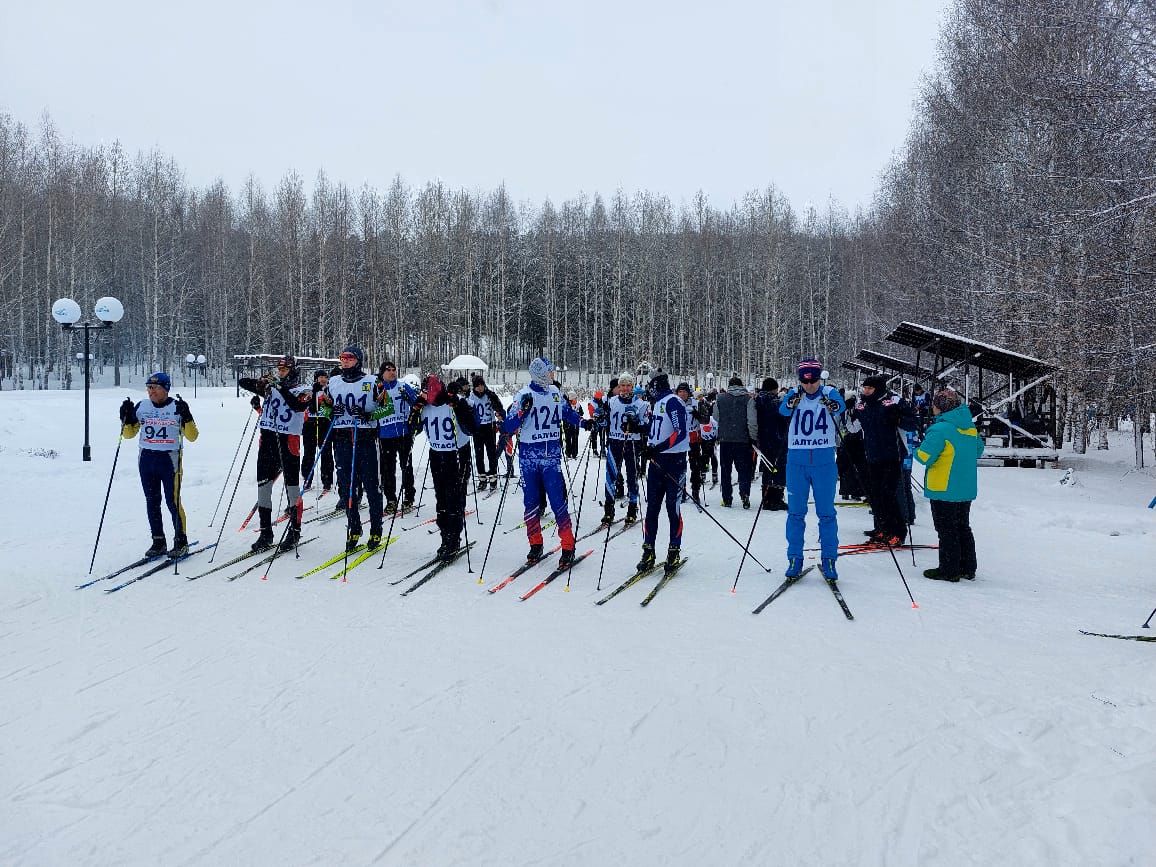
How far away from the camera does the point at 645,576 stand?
6.60m

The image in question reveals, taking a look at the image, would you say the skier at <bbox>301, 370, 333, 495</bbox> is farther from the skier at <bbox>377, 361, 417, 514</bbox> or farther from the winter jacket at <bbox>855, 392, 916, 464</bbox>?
the winter jacket at <bbox>855, 392, 916, 464</bbox>

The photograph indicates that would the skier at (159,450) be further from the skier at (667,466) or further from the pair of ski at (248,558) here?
the skier at (667,466)

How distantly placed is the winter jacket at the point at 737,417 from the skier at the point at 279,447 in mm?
6024

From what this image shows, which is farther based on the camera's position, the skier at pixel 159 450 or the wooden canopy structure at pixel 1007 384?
the wooden canopy structure at pixel 1007 384

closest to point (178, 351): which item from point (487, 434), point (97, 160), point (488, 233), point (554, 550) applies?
point (97, 160)

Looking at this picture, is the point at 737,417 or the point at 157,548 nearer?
the point at 157,548

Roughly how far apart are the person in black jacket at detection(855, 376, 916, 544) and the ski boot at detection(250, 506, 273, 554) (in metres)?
6.86

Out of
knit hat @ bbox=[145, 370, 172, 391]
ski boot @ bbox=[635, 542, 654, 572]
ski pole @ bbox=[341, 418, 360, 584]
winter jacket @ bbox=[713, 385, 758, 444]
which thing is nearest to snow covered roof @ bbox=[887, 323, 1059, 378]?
winter jacket @ bbox=[713, 385, 758, 444]

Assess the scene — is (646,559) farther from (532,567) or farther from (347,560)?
(347,560)

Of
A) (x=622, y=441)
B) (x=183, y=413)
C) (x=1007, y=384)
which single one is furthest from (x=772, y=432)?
(x=1007, y=384)

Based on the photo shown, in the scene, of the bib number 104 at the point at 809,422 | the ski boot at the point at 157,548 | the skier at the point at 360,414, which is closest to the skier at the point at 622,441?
the bib number 104 at the point at 809,422

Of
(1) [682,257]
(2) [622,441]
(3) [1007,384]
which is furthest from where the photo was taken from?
(1) [682,257]

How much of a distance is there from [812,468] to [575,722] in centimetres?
381

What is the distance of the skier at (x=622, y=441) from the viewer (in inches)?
343
